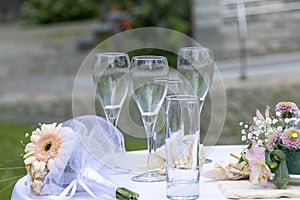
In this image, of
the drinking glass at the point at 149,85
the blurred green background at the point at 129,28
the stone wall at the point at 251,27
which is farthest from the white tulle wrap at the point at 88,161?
the stone wall at the point at 251,27

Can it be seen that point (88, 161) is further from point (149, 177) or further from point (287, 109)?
point (287, 109)

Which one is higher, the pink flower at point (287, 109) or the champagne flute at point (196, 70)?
the champagne flute at point (196, 70)

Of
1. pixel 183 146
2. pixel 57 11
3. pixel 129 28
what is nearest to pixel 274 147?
pixel 183 146

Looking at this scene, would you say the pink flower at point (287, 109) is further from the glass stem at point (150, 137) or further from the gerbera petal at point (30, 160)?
the gerbera petal at point (30, 160)

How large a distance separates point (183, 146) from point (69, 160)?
13.7 inches

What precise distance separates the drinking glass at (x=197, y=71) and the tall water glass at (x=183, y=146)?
41 centimetres

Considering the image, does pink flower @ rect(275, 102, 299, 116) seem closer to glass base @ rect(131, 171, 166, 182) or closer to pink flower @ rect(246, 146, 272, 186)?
pink flower @ rect(246, 146, 272, 186)

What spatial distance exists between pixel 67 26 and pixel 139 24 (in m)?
6.83

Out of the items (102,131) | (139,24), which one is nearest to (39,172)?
(102,131)

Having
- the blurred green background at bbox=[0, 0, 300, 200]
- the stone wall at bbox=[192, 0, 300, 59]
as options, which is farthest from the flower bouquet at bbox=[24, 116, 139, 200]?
the stone wall at bbox=[192, 0, 300, 59]

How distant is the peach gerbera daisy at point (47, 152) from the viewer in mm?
2107

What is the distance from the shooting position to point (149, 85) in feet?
7.29

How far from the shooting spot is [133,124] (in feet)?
8.17

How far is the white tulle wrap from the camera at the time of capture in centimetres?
212
